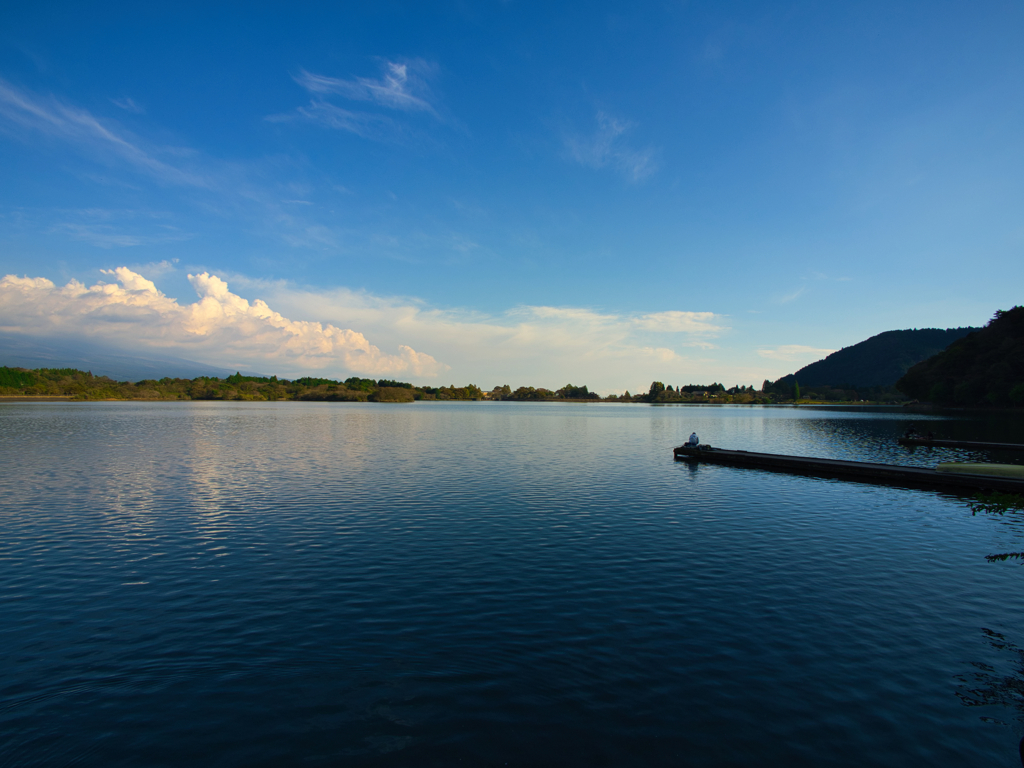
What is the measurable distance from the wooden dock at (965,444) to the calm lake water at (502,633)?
136 ft

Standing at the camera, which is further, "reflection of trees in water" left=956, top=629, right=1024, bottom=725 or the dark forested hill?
the dark forested hill

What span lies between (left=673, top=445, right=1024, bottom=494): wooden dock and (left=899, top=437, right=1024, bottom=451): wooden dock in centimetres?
2572

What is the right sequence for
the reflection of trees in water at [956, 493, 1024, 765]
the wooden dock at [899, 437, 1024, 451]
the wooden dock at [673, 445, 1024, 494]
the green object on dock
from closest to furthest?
the reflection of trees in water at [956, 493, 1024, 765]
the wooden dock at [673, 445, 1024, 494]
the green object on dock
the wooden dock at [899, 437, 1024, 451]

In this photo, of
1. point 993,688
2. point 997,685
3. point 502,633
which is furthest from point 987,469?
point 502,633

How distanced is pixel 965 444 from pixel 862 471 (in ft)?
108

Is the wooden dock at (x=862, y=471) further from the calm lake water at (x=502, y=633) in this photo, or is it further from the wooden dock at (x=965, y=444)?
the wooden dock at (x=965, y=444)

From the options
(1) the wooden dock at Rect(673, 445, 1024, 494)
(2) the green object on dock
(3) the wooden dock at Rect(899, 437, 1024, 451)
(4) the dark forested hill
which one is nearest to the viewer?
(1) the wooden dock at Rect(673, 445, 1024, 494)

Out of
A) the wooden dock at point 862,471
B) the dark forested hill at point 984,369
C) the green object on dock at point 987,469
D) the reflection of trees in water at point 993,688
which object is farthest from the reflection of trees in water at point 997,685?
the dark forested hill at point 984,369

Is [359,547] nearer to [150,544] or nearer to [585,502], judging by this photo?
[150,544]

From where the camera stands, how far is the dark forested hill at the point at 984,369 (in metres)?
135

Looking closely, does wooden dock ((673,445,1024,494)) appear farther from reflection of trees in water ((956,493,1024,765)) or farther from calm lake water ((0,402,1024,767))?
reflection of trees in water ((956,493,1024,765))

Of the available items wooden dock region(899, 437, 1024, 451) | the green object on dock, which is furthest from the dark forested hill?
the green object on dock

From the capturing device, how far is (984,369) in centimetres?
14375

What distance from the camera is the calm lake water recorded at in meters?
9.16
